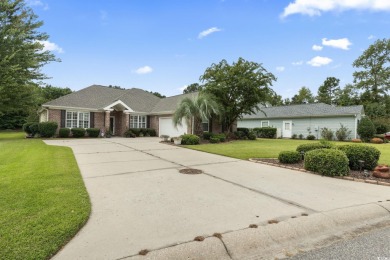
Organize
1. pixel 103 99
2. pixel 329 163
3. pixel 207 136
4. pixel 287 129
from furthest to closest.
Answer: pixel 287 129 < pixel 103 99 < pixel 207 136 < pixel 329 163

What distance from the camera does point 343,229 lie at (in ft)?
12.4

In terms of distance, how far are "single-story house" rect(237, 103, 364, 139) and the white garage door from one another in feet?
23.1

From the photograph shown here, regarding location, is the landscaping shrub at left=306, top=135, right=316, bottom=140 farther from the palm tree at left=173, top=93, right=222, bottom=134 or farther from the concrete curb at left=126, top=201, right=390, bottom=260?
the concrete curb at left=126, top=201, right=390, bottom=260

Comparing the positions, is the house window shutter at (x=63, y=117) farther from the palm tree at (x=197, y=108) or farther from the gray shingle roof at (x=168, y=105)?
the palm tree at (x=197, y=108)

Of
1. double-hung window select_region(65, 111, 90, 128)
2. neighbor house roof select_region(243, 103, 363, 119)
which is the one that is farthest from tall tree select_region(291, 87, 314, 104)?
double-hung window select_region(65, 111, 90, 128)

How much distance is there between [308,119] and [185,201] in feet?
85.9

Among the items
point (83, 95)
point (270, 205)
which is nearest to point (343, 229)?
point (270, 205)

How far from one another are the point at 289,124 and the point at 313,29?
16220 mm

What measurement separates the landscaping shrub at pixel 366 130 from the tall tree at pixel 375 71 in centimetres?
2226

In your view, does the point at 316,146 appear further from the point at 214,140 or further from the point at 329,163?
the point at 214,140

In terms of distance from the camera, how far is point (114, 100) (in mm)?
25609

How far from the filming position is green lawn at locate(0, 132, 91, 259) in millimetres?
2824

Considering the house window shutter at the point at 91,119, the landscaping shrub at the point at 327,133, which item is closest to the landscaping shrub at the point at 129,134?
the house window shutter at the point at 91,119

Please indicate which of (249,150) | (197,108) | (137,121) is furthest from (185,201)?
(137,121)
